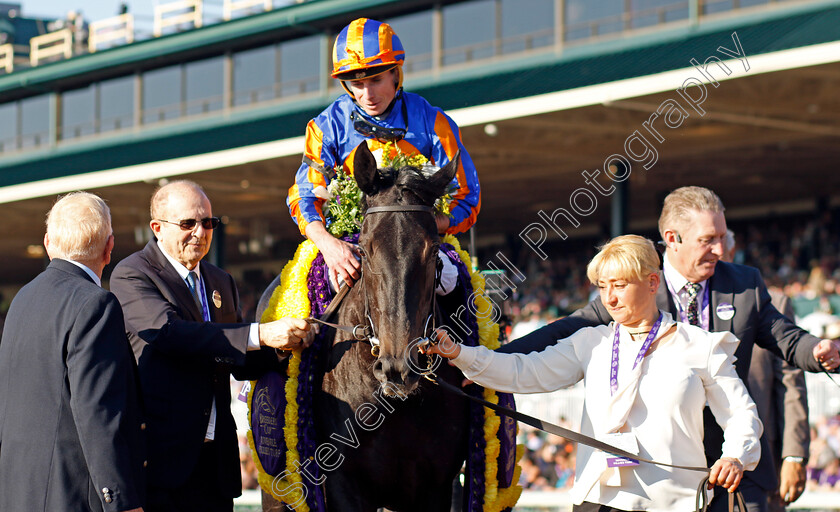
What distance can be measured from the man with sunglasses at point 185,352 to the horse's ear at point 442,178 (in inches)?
26.5

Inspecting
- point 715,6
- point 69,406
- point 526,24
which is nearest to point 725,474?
point 69,406

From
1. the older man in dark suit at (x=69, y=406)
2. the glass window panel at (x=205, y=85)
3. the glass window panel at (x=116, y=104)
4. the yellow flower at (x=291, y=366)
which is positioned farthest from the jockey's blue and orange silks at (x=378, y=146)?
the glass window panel at (x=116, y=104)

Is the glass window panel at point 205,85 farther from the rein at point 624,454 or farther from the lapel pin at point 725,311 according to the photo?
the rein at point 624,454

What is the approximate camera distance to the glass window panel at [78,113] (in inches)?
908

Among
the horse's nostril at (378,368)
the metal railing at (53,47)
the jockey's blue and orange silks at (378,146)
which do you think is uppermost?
the metal railing at (53,47)

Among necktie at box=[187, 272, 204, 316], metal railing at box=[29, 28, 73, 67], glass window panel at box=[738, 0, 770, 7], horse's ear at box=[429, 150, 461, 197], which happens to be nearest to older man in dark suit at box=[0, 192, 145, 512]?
necktie at box=[187, 272, 204, 316]

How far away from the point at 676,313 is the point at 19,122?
77.8 feet

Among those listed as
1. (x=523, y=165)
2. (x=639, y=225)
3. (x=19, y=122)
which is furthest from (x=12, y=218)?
(x=639, y=225)

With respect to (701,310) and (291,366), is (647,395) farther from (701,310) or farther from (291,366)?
(291,366)

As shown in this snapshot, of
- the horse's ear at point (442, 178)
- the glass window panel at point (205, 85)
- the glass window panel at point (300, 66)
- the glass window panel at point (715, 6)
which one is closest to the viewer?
the horse's ear at point (442, 178)

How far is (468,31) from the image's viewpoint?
689 inches

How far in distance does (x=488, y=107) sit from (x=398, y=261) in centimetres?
886

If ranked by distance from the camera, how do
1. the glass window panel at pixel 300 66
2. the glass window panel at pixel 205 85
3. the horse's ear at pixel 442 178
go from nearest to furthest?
the horse's ear at pixel 442 178
the glass window panel at pixel 300 66
the glass window panel at pixel 205 85

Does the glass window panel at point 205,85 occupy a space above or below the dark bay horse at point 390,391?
above
